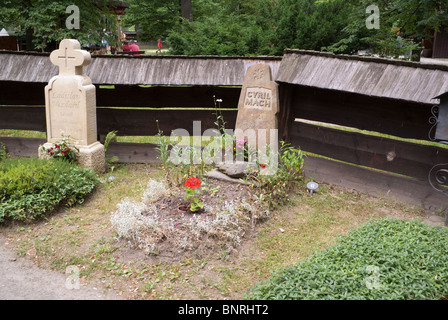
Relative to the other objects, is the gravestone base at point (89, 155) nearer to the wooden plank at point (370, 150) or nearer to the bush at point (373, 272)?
the wooden plank at point (370, 150)

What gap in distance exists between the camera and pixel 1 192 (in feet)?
21.4

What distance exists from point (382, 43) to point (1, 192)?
31.2 ft

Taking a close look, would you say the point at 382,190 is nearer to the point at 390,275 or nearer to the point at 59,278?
the point at 390,275

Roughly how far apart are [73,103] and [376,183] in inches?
220

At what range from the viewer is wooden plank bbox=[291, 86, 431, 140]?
275 inches

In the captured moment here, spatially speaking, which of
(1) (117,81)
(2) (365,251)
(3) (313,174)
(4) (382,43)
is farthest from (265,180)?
(4) (382,43)

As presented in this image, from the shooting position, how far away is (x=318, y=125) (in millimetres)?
8344

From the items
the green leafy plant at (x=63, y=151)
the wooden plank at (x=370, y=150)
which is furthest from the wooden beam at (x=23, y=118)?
the wooden plank at (x=370, y=150)

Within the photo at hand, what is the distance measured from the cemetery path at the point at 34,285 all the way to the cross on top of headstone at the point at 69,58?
3895mm

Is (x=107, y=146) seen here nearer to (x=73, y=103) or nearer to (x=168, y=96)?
(x=73, y=103)

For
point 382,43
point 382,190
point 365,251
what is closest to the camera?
point 365,251

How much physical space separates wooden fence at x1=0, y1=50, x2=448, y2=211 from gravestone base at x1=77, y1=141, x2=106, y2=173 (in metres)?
1.03

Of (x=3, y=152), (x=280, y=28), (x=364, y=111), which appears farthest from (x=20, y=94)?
(x=364, y=111)

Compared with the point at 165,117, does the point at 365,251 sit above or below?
below
